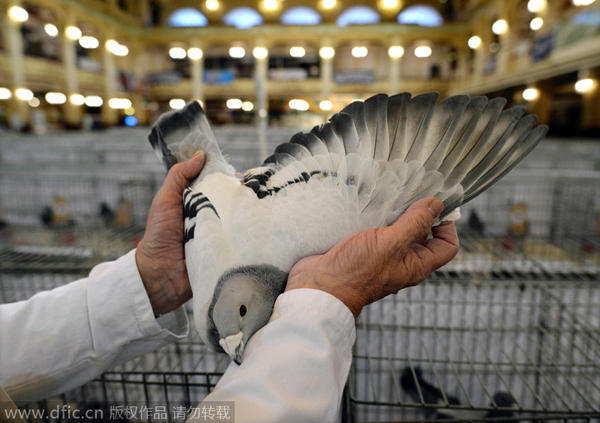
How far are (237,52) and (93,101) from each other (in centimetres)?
805

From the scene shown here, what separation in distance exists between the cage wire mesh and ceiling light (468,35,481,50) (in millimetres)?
13762

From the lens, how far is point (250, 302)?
698mm

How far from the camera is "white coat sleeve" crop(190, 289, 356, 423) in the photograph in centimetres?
59

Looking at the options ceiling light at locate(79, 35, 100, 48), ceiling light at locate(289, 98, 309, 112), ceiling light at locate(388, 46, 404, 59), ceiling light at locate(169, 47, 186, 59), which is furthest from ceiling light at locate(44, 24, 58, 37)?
ceiling light at locate(388, 46, 404, 59)

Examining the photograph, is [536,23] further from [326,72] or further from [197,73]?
[197,73]

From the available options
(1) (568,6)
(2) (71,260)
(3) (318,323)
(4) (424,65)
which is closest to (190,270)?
(3) (318,323)

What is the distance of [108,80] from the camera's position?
1769cm

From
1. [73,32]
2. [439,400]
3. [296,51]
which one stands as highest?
[296,51]

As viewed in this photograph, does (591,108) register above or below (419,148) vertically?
above

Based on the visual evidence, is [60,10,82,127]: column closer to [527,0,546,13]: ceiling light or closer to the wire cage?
[527,0,546,13]: ceiling light

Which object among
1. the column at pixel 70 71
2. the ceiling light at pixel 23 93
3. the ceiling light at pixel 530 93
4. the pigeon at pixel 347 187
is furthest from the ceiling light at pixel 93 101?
the pigeon at pixel 347 187

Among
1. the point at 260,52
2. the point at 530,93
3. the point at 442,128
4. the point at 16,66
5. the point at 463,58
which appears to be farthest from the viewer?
the point at 260,52

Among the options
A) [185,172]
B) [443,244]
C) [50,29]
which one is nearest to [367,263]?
[443,244]

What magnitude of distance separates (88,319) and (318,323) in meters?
0.66
